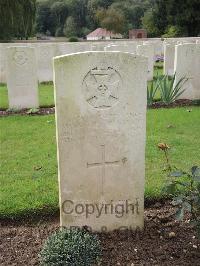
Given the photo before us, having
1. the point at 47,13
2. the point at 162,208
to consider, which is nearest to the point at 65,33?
the point at 47,13

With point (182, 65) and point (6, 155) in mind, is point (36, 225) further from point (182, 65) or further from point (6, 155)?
point (182, 65)

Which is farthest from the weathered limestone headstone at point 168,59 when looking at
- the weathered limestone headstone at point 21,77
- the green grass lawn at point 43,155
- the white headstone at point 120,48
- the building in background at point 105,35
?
the building in background at point 105,35

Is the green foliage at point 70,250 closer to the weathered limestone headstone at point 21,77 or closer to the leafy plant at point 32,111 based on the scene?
the leafy plant at point 32,111

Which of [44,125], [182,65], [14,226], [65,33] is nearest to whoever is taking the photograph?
[14,226]

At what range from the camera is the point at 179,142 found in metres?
5.90

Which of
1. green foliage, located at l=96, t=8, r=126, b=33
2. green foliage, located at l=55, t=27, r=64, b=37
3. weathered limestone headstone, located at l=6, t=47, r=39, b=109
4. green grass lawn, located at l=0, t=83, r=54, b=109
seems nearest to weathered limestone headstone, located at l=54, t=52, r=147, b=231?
weathered limestone headstone, located at l=6, t=47, r=39, b=109

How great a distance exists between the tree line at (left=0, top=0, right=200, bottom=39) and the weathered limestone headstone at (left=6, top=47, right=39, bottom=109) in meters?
18.4

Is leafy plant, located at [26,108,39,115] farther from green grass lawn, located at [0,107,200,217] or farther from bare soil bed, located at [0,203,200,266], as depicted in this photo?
bare soil bed, located at [0,203,200,266]

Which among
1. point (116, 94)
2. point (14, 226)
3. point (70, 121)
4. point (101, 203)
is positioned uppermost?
point (116, 94)

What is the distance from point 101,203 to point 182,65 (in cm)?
669

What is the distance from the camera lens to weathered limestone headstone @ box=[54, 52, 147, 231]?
9.75ft

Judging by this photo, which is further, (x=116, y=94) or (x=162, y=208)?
(x=162, y=208)

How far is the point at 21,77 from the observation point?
8.76 meters

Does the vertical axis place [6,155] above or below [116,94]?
below
